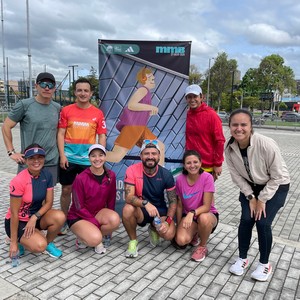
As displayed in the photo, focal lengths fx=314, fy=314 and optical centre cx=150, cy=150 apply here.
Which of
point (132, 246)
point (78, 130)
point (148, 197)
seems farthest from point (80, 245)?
point (78, 130)

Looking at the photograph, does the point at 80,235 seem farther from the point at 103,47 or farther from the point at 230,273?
the point at 103,47

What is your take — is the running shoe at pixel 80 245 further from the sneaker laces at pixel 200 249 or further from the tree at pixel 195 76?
the tree at pixel 195 76

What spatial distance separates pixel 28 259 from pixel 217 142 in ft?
8.64

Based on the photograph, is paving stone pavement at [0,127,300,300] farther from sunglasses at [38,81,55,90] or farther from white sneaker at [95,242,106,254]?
sunglasses at [38,81,55,90]

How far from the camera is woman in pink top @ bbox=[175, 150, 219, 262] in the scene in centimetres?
364

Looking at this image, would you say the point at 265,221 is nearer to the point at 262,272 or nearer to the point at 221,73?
the point at 262,272

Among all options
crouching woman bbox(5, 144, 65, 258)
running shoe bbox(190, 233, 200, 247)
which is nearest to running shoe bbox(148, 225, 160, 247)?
running shoe bbox(190, 233, 200, 247)

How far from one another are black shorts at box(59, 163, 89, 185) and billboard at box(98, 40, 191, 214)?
2.39ft

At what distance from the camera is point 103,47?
4.50m

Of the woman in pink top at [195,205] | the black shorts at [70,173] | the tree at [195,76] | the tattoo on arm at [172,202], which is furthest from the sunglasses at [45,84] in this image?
the tree at [195,76]

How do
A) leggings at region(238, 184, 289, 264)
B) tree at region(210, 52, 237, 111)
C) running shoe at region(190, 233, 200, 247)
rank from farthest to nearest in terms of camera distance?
tree at region(210, 52, 237, 111) < running shoe at region(190, 233, 200, 247) < leggings at region(238, 184, 289, 264)

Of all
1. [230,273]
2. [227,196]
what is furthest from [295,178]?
[230,273]

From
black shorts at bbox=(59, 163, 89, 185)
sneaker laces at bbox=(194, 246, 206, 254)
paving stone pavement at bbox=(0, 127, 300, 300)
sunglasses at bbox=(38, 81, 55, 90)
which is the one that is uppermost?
sunglasses at bbox=(38, 81, 55, 90)

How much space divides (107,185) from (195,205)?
1.10 m
